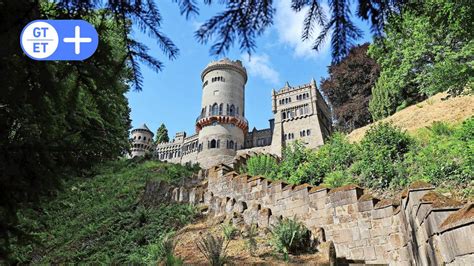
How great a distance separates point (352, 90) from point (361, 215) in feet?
110

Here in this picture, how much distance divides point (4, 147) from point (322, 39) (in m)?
2.93

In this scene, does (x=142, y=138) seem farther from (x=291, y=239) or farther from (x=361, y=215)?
(x=361, y=215)

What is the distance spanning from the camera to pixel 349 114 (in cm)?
3656

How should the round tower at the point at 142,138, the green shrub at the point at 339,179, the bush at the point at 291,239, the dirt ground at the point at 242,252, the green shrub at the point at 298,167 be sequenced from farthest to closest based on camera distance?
the round tower at the point at 142,138
the green shrub at the point at 298,167
the green shrub at the point at 339,179
the bush at the point at 291,239
the dirt ground at the point at 242,252

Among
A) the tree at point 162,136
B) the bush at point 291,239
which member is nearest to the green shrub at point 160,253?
the bush at point 291,239

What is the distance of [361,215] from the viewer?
7.47m

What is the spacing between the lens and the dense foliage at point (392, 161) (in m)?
8.97

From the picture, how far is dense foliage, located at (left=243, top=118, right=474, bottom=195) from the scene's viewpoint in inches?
353

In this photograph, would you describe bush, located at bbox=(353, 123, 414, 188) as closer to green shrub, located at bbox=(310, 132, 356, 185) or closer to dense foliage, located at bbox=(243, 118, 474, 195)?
Answer: dense foliage, located at bbox=(243, 118, 474, 195)

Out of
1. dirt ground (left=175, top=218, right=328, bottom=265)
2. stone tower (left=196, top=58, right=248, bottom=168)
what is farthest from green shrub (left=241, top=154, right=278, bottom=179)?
stone tower (left=196, top=58, right=248, bottom=168)

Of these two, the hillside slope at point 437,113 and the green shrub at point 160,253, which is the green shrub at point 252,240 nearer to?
the green shrub at point 160,253

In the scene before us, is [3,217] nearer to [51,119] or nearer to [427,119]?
[51,119]

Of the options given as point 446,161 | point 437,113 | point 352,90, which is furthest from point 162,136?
point 446,161

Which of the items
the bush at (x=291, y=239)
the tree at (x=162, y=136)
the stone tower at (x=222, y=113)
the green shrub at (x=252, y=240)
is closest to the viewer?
the bush at (x=291, y=239)
